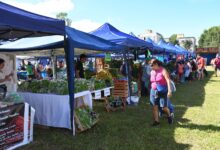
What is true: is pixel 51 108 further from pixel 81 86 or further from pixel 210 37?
pixel 210 37

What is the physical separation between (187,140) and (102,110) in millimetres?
3628

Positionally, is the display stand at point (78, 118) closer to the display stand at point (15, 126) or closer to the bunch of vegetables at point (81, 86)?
the bunch of vegetables at point (81, 86)

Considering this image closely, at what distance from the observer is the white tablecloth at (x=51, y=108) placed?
21.0ft

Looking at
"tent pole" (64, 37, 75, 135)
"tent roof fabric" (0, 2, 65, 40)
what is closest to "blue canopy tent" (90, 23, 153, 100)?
"tent pole" (64, 37, 75, 135)

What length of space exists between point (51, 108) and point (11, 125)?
1.47 meters

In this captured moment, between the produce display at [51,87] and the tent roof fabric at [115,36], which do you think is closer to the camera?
the produce display at [51,87]

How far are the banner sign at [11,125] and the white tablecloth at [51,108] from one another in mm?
1117

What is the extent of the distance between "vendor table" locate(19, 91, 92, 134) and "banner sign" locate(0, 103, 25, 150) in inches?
44.0

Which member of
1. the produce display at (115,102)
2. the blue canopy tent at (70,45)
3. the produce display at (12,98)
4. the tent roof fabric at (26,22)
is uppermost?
the tent roof fabric at (26,22)

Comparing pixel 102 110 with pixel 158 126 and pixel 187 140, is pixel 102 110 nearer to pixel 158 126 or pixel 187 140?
pixel 158 126

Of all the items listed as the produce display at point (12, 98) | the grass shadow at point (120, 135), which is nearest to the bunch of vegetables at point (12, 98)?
the produce display at point (12, 98)

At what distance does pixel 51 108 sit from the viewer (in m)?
6.58

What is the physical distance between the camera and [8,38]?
24.1 feet

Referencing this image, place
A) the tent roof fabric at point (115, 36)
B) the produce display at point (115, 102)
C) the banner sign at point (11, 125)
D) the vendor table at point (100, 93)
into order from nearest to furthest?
the banner sign at point (11, 125) < the vendor table at point (100, 93) < the produce display at point (115, 102) < the tent roof fabric at point (115, 36)
